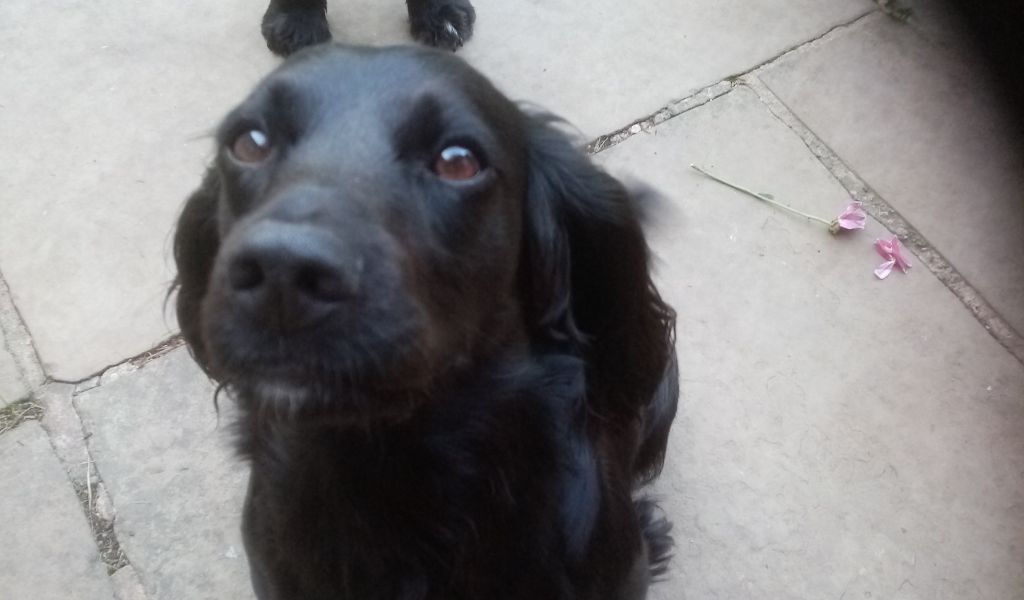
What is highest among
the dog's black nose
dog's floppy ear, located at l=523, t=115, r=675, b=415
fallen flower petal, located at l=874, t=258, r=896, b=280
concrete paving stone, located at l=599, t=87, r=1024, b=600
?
the dog's black nose

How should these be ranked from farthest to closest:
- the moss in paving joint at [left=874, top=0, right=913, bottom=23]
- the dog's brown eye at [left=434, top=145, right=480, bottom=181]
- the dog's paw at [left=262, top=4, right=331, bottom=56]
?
the moss in paving joint at [left=874, top=0, right=913, bottom=23] → the dog's paw at [left=262, top=4, right=331, bottom=56] → the dog's brown eye at [left=434, top=145, right=480, bottom=181]

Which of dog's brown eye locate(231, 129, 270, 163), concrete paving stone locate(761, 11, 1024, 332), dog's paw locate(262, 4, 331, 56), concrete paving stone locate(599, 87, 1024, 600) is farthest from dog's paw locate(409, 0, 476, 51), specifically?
dog's brown eye locate(231, 129, 270, 163)

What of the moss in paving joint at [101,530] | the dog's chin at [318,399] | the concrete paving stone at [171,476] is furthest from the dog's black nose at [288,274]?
the moss in paving joint at [101,530]

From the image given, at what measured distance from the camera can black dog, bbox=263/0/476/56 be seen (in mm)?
3139

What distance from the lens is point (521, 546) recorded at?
171 centimetres

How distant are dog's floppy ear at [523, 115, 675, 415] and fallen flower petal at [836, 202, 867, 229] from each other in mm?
1240

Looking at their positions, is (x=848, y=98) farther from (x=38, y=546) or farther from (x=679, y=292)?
(x=38, y=546)

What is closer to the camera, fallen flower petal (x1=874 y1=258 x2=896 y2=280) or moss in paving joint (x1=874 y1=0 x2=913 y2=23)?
fallen flower petal (x1=874 y1=258 x2=896 y2=280)

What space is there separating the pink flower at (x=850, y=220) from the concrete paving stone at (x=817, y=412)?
0.04 m

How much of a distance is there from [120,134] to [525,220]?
1967 millimetres

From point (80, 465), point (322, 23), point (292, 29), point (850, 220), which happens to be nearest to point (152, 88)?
point (292, 29)

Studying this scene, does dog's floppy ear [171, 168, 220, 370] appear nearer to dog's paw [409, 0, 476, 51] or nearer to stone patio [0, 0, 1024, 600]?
stone patio [0, 0, 1024, 600]

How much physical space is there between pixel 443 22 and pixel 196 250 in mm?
1711

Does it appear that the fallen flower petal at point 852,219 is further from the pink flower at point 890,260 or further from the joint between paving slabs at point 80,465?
the joint between paving slabs at point 80,465
